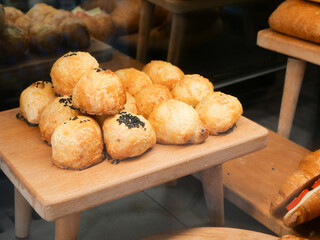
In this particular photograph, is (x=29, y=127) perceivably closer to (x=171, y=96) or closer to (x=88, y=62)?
(x=88, y=62)

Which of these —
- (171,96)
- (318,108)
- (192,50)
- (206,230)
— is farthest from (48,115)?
(318,108)

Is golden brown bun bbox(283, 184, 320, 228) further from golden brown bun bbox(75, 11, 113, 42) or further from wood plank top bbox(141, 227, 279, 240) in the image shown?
golden brown bun bbox(75, 11, 113, 42)

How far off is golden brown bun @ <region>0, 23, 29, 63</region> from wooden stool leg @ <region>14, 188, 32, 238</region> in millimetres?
Answer: 424

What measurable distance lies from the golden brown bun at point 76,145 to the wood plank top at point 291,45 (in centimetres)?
100

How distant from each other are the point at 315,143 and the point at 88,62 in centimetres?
151

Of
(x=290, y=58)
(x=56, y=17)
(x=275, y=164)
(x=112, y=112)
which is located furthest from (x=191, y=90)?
(x=290, y=58)

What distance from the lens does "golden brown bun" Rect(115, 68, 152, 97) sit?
1326mm

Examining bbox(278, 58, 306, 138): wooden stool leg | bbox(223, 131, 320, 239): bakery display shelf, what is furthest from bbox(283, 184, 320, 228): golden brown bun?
bbox(278, 58, 306, 138): wooden stool leg

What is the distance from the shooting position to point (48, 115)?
1.14 metres

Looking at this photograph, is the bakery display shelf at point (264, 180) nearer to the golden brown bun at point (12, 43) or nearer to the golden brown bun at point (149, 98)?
the golden brown bun at point (149, 98)

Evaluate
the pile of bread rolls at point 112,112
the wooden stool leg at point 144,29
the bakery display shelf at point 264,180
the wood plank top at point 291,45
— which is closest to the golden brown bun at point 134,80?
the pile of bread rolls at point 112,112

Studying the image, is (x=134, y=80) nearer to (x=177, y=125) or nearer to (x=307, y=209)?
Result: (x=177, y=125)

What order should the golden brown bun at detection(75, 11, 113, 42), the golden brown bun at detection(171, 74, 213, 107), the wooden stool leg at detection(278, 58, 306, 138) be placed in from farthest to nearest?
1. the wooden stool leg at detection(278, 58, 306, 138)
2. the golden brown bun at detection(75, 11, 113, 42)
3. the golden brown bun at detection(171, 74, 213, 107)

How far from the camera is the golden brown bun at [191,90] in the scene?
129 cm
